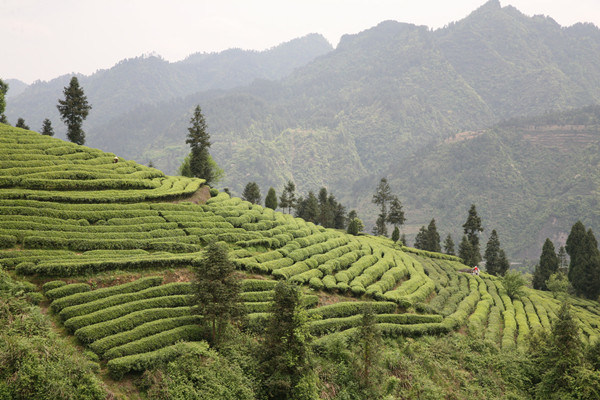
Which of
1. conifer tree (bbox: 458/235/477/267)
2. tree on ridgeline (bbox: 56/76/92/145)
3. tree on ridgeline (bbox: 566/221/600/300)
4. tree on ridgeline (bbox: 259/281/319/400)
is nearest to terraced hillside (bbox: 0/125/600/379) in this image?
tree on ridgeline (bbox: 259/281/319/400)

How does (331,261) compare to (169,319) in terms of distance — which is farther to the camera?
(331,261)

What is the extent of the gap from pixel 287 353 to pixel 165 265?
40.7ft

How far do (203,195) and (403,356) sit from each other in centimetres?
2993

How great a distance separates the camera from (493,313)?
42750 millimetres

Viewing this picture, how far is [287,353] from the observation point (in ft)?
73.4

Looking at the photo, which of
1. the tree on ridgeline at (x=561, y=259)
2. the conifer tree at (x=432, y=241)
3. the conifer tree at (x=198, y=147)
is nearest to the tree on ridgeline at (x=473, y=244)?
the conifer tree at (x=432, y=241)

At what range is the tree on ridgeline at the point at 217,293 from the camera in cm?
2322

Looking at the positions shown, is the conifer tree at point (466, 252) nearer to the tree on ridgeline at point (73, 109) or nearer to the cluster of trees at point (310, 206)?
the cluster of trees at point (310, 206)

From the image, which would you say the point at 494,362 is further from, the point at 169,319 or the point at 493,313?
the point at 169,319

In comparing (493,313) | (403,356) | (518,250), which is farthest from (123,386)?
(518,250)

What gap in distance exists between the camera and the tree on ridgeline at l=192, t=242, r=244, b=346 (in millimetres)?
23219

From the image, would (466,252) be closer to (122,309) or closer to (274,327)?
(274,327)

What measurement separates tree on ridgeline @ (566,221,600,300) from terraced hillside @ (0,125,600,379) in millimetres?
14989

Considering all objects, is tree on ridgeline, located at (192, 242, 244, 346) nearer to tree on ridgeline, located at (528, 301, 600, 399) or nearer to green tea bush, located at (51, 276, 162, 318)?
green tea bush, located at (51, 276, 162, 318)
